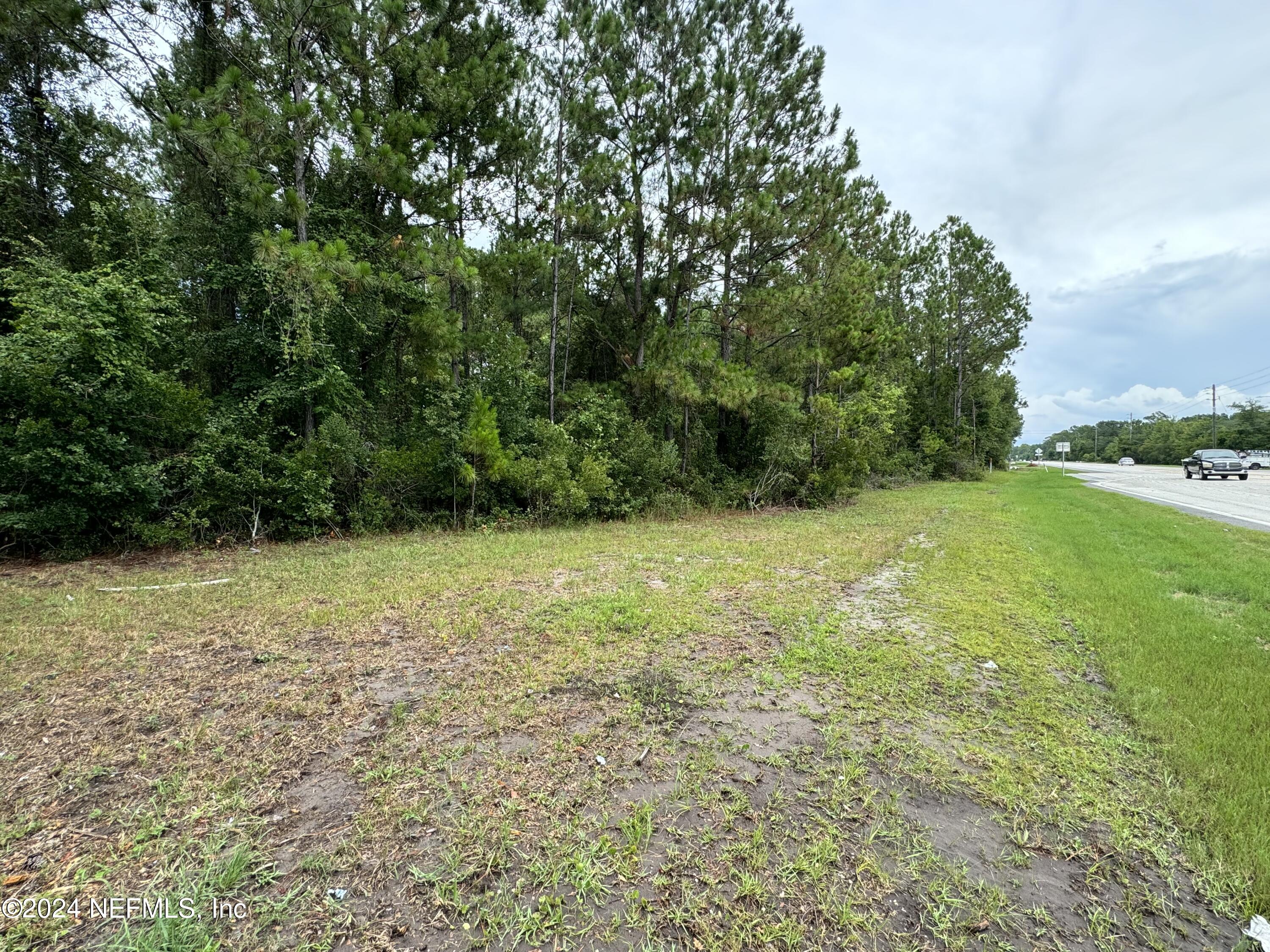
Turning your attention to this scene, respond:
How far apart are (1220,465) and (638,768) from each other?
101 ft

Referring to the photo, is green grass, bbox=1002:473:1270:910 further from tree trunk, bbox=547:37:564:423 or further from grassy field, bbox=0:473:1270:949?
tree trunk, bbox=547:37:564:423

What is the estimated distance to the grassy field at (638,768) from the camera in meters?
1.58

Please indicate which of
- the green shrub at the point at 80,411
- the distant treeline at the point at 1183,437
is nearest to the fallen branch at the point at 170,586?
the green shrub at the point at 80,411

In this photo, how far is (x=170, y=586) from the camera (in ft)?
17.0

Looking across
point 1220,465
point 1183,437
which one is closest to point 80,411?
point 1220,465

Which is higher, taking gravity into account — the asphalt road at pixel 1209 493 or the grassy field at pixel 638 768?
the asphalt road at pixel 1209 493

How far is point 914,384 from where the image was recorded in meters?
24.8

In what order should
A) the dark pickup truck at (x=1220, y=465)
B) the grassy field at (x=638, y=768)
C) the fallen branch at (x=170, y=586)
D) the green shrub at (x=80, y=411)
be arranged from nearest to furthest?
the grassy field at (x=638, y=768), the fallen branch at (x=170, y=586), the green shrub at (x=80, y=411), the dark pickup truck at (x=1220, y=465)

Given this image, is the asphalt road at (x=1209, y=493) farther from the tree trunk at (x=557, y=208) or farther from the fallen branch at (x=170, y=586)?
the fallen branch at (x=170, y=586)

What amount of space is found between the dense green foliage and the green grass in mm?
6526

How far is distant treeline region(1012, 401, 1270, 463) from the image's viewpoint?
157 ft

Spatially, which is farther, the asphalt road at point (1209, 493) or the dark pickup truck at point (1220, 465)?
the dark pickup truck at point (1220, 465)

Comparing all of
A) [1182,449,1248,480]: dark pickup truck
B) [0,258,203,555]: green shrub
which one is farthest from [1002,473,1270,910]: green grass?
[1182,449,1248,480]: dark pickup truck

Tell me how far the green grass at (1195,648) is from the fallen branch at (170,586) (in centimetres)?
747
